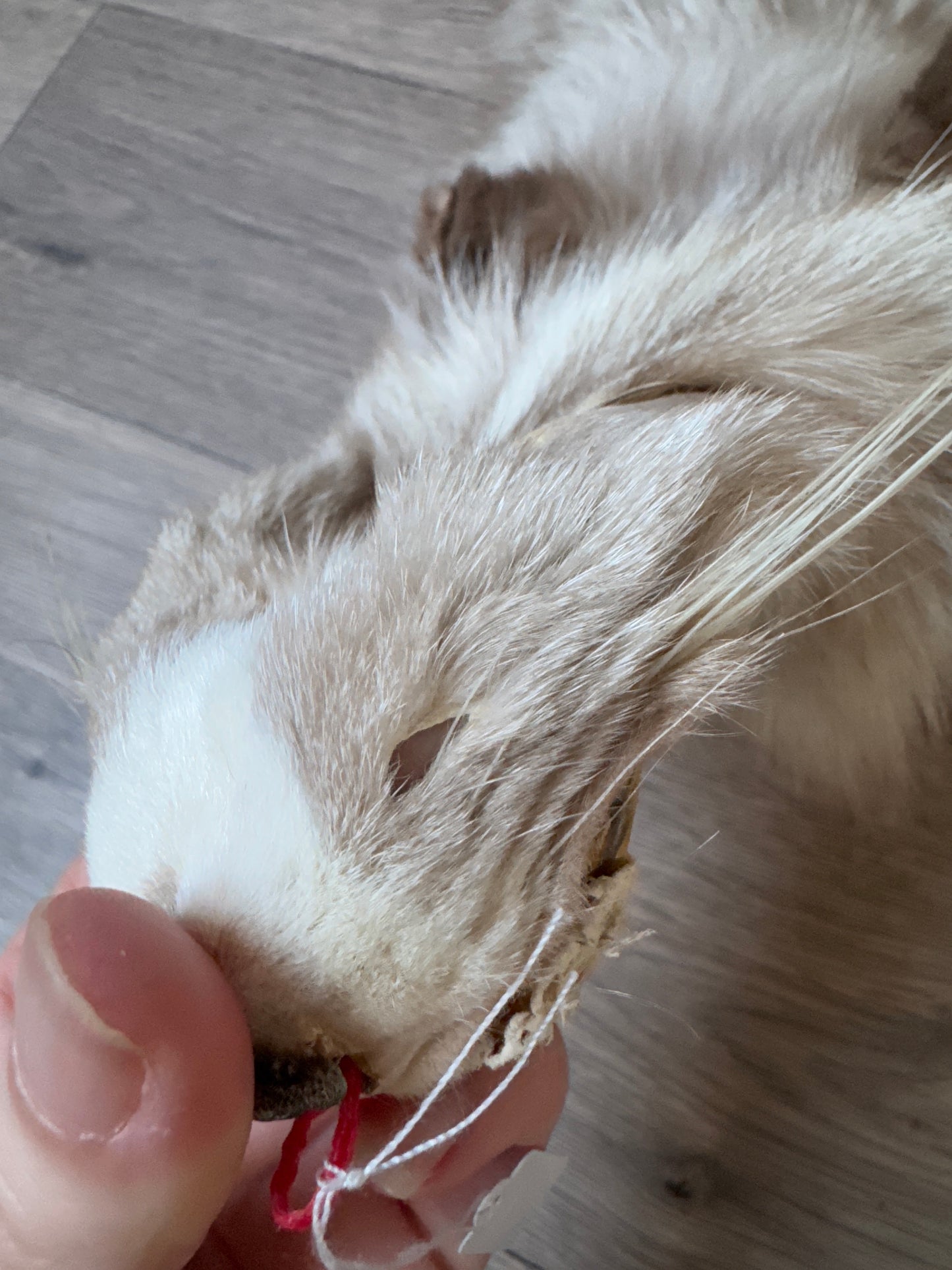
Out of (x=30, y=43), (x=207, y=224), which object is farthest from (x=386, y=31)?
(x=30, y=43)

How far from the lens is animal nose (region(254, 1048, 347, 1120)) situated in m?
0.33

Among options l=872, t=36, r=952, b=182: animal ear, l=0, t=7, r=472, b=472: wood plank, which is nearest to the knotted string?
l=872, t=36, r=952, b=182: animal ear

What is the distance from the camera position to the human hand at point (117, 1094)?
1.06 feet

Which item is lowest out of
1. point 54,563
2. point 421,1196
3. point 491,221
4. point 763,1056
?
point 763,1056

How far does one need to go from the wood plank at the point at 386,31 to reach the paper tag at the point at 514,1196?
2.79 feet

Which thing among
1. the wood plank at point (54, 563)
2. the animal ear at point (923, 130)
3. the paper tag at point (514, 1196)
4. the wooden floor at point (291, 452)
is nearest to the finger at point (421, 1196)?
the paper tag at point (514, 1196)

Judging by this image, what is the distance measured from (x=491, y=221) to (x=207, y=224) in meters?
0.47

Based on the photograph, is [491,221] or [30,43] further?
[30,43]

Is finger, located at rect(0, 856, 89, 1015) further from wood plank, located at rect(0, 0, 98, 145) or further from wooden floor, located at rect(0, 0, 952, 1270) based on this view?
wood plank, located at rect(0, 0, 98, 145)

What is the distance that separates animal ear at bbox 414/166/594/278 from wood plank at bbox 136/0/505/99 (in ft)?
1.25

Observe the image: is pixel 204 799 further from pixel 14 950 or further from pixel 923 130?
pixel 923 130

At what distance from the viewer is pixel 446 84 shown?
856mm

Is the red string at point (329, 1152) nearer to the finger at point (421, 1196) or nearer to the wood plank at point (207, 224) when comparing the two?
the finger at point (421, 1196)

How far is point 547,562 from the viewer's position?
34 cm
